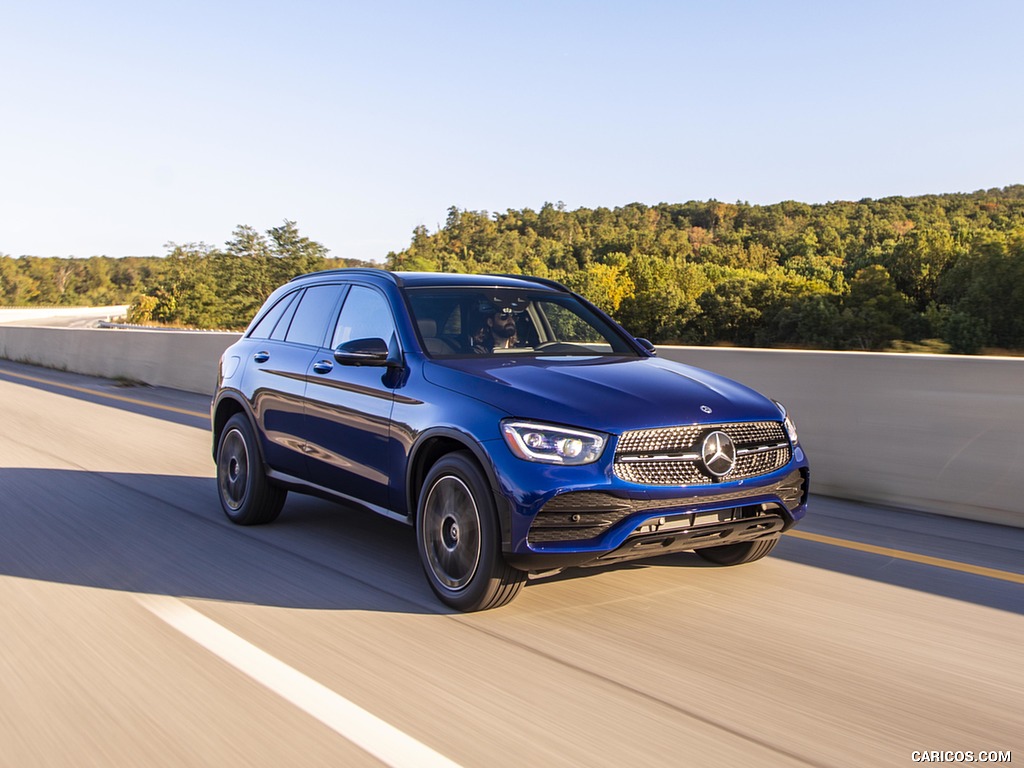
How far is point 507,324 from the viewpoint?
19.6ft

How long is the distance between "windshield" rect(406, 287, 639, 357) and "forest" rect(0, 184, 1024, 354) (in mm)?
11105

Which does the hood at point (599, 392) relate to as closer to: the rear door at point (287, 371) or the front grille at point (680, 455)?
the front grille at point (680, 455)

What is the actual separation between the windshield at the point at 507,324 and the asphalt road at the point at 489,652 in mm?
1269

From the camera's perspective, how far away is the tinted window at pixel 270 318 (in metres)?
7.21

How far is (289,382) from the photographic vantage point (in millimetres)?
6586

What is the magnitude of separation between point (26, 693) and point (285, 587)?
162 cm

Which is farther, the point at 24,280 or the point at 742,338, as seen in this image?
the point at 24,280

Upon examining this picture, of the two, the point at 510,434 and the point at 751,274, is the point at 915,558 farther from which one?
the point at 751,274

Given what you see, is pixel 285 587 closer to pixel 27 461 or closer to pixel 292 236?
pixel 27 461

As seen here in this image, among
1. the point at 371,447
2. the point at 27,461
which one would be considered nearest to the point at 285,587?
the point at 371,447

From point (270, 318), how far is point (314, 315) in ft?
2.56

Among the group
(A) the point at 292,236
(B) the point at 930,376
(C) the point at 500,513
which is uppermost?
(A) the point at 292,236

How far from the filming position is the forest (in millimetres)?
74500

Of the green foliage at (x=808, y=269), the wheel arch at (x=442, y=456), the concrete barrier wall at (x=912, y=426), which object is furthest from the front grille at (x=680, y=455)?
the green foliage at (x=808, y=269)
